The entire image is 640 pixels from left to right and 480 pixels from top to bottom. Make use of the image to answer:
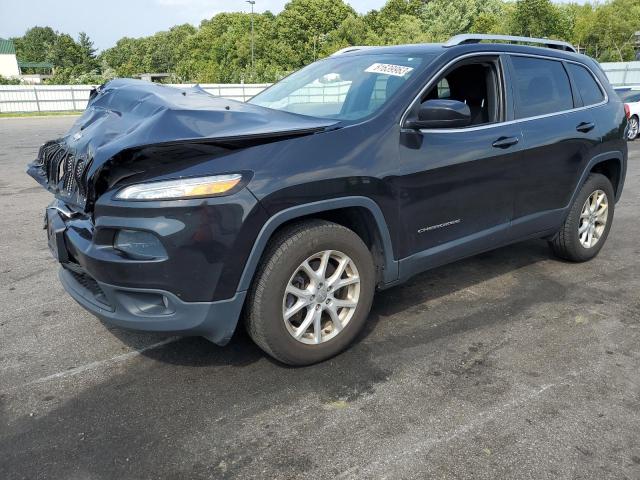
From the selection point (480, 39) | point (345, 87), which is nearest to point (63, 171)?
point (345, 87)

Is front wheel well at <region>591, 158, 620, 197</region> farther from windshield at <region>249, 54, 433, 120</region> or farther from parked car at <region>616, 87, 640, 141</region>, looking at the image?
parked car at <region>616, 87, 640, 141</region>

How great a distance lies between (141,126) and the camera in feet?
8.93

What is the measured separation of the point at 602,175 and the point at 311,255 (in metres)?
3.19

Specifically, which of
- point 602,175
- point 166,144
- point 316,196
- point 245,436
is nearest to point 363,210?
point 316,196

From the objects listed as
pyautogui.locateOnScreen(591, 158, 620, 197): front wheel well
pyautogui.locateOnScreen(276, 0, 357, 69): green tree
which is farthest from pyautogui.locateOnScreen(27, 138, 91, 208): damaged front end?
pyautogui.locateOnScreen(276, 0, 357, 69): green tree

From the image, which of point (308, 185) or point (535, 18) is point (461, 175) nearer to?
point (308, 185)

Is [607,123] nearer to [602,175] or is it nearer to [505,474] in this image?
[602,175]

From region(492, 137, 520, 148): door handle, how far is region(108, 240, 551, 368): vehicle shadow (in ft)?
3.83

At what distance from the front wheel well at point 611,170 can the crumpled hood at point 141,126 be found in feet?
9.53

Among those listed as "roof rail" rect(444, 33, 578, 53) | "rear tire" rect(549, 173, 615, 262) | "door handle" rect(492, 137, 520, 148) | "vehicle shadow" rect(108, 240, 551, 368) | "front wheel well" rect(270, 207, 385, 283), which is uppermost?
"roof rail" rect(444, 33, 578, 53)

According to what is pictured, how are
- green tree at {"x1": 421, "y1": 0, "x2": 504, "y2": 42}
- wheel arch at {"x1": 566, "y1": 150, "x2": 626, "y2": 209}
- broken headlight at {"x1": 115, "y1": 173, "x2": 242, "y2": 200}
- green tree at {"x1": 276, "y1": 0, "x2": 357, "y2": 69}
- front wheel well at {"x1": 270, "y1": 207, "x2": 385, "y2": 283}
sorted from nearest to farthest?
broken headlight at {"x1": 115, "y1": 173, "x2": 242, "y2": 200} → front wheel well at {"x1": 270, "y1": 207, "x2": 385, "y2": 283} → wheel arch at {"x1": 566, "y1": 150, "x2": 626, "y2": 209} → green tree at {"x1": 421, "y1": 0, "x2": 504, "y2": 42} → green tree at {"x1": 276, "y1": 0, "x2": 357, "y2": 69}

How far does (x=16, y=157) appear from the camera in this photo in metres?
12.6

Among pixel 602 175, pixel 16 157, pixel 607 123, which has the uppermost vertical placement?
pixel 607 123

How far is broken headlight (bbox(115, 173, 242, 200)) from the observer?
8.45 ft
